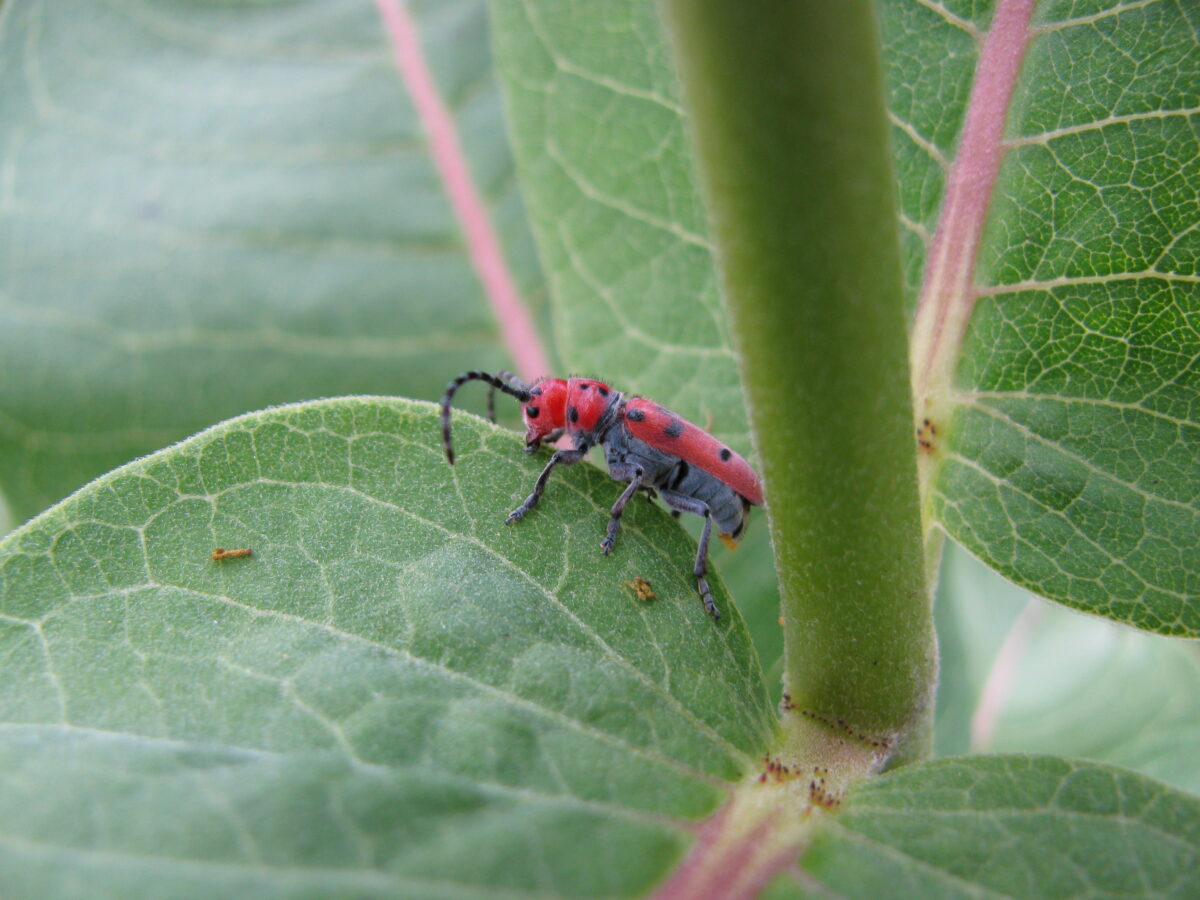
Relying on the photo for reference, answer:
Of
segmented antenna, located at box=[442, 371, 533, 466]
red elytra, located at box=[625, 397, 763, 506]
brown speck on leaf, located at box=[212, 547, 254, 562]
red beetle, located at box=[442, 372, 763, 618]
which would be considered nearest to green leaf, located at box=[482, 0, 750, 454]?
segmented antenna, located at box=[442, 371, 533, 466]

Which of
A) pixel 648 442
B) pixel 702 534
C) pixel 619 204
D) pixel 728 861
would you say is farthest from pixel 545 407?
pixel 728 861

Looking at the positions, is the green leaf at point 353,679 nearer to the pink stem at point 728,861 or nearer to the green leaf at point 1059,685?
the pink stem at point 728,861

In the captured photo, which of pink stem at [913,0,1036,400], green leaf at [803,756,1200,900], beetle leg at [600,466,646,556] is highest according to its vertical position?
pink stem at [913,0,1036,400]

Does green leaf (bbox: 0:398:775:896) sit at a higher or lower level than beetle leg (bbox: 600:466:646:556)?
lower

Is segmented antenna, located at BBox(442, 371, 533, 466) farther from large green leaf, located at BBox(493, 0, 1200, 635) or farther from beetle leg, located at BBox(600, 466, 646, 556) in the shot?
large green leaf, located at BBox(493, 0, 1200, 635)

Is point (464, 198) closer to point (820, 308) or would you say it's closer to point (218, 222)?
point (218, 222)

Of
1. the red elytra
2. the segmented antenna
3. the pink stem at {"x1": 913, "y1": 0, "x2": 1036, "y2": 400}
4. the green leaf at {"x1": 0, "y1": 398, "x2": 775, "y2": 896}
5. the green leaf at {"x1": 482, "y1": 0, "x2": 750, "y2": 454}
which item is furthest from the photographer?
the red elytra

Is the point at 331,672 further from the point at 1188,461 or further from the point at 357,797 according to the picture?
the point at 1188,461

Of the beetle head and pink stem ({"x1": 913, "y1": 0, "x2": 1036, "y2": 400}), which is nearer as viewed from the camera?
pink stem ({"x1": 913, "y1": 0, "x2": 1036, "y2": 400})
